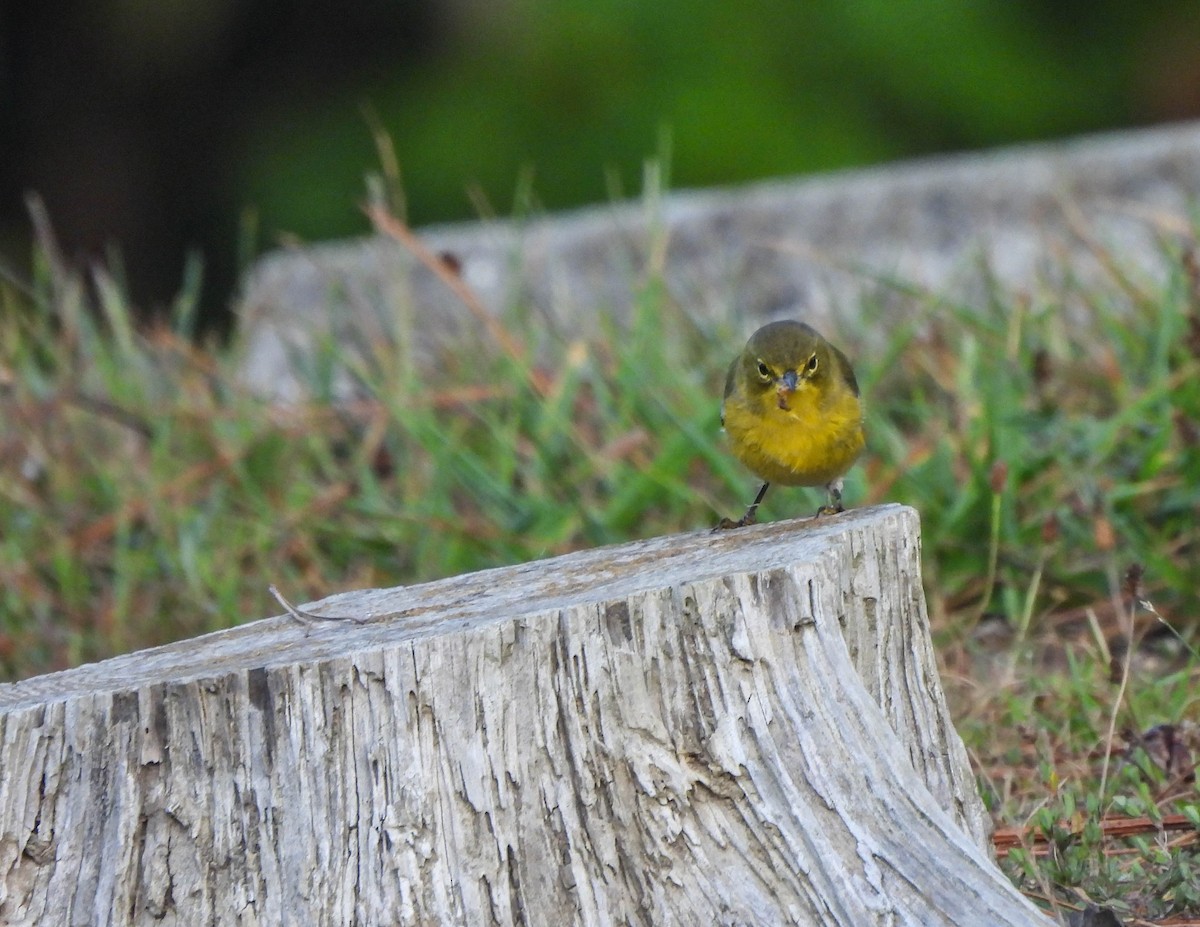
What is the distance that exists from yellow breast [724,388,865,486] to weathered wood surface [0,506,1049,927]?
2.44 feet

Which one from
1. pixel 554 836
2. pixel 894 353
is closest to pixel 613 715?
pixel 554 836

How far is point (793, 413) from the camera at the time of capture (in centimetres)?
296

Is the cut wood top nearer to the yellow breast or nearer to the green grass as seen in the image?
the yellow breast

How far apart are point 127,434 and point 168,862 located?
3067 millimetres

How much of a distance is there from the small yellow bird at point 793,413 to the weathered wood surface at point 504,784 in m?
0.75

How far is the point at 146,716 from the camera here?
2068 millimetres

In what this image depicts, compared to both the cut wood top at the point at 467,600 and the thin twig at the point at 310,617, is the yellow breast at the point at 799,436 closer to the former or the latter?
the cut wood top at the point at 467,600

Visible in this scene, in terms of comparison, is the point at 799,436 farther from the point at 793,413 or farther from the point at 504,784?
the point at 504,784

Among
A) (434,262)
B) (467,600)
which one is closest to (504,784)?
(467,600)

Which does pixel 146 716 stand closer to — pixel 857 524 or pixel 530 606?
pixel 530 606

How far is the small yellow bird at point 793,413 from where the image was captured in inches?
116

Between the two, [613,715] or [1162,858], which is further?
[1162,858]

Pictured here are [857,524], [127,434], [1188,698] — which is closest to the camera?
[857,524]

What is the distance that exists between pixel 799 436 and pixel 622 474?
4.58 feet
